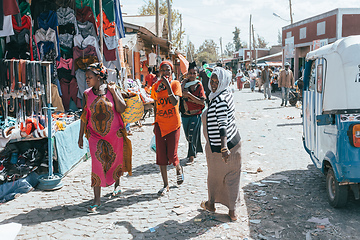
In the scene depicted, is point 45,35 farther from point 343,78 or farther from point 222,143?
point 343,78

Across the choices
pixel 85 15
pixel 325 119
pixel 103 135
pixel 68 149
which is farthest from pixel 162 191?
pixel 85 15

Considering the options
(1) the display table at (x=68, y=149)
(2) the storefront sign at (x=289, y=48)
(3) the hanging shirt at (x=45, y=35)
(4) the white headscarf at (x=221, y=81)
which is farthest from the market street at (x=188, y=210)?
(2) the storefront sign at (x=289, y=48)

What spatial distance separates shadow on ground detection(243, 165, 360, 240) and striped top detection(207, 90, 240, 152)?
106 centimetres

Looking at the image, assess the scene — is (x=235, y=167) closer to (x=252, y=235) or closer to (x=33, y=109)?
(x=252, y=235)

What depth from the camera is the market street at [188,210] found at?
409 cm

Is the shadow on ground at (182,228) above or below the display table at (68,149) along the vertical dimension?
below

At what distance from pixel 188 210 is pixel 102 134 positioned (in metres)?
1.54

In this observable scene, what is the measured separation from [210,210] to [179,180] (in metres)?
1.20

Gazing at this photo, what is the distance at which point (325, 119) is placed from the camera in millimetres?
4570

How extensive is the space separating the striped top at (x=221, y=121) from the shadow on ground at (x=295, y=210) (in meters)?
1.06

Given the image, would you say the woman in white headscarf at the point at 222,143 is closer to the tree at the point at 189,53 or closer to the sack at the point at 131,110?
the sack at the point at 131,110

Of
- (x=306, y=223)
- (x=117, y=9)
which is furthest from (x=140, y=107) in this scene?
(x=117, y=9)

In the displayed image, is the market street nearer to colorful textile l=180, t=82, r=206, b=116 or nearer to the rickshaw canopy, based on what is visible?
colorful textile l=180, t=82, r=206, b=116

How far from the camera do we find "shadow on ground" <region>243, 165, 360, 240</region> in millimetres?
4004
